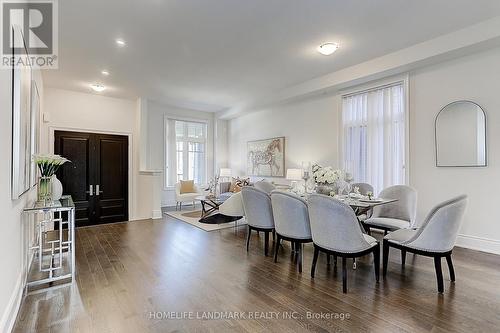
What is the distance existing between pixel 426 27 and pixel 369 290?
339 cm

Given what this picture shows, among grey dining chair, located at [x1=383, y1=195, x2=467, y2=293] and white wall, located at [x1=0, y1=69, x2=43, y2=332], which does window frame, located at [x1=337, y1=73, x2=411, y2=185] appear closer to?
grey dining chair, located at [x1=383, y1=195, x2=467, y2=293]

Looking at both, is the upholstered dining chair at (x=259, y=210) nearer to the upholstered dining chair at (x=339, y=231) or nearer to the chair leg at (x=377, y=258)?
the upholstered dining chair at (x=339, y=231)

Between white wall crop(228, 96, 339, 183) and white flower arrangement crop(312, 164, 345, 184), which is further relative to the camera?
white wall crop(228, 96, 339, 183)

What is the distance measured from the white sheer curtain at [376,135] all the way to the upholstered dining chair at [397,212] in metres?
0.84

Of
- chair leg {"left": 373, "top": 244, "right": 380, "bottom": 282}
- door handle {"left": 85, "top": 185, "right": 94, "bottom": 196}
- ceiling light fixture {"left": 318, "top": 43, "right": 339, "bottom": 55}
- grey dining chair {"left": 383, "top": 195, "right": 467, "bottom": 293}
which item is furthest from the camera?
door handle {"left": 85, "top": 185, "right": 94, "bottom": 196}

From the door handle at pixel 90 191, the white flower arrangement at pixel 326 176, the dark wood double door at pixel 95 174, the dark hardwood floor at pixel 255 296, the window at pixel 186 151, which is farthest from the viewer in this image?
the window at pixel 186 151

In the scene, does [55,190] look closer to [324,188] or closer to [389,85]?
[324,188]

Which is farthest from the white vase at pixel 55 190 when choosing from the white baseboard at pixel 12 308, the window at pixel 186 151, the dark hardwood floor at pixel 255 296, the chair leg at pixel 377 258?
the window at pixel 186 151

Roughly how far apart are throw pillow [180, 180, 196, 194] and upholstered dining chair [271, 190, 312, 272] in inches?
185

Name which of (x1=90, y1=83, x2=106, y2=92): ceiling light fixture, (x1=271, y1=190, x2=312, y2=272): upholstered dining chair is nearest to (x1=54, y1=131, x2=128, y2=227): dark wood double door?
(x1=90, y1=83, x2=106, y2=92): ceiling light fixture

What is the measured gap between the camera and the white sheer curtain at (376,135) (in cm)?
463

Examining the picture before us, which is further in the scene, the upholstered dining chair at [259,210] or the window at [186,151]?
the window at [186,151]

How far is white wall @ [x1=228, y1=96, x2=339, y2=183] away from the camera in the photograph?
5762 millimetres

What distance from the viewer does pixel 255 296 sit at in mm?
2512
